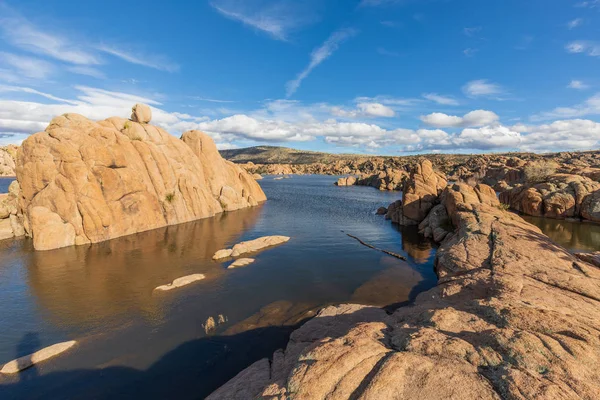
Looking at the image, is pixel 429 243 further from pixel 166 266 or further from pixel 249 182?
pixel 249 182

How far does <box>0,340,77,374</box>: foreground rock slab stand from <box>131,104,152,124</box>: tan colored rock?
43541mm

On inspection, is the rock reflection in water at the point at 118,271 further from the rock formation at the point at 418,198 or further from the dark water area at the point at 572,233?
the dark water area at the point at 572,233

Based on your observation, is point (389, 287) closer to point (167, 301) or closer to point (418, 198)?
point (167, 301)

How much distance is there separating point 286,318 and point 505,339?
42.8 ft

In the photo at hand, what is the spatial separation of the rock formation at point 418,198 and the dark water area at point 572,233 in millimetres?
16128

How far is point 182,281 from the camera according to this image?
24.1m

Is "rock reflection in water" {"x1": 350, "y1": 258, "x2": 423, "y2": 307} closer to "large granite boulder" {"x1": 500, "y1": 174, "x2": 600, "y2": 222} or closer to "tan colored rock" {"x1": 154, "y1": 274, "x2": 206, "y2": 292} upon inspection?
"tan colored rock" {"x1": 154, "y1": 274, "x2": 206, "y2": 292}

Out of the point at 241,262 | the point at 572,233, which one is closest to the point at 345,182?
the point at 572,233

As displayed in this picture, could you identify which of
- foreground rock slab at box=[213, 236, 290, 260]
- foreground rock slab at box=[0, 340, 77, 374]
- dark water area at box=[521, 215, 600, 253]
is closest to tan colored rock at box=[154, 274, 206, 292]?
foreground rock slab at box=[213, 236, 290, 260]

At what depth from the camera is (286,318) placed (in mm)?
19062

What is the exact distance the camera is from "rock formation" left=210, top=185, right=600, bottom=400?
7258 mm

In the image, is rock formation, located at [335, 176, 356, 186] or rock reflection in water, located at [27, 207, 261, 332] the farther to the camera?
rock formation, located at [335, 176, 356, 186]

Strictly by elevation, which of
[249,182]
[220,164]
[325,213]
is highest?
[220,164]

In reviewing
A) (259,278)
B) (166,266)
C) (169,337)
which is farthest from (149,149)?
(169,337)
